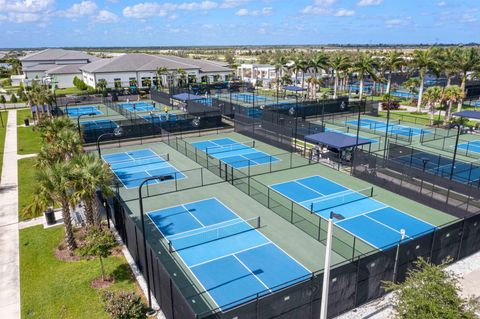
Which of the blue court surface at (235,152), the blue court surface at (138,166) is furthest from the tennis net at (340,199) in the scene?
the blue court surface at (138,166)

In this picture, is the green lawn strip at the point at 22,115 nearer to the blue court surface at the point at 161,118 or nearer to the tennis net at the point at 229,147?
the blue court surface at the point at 161,118

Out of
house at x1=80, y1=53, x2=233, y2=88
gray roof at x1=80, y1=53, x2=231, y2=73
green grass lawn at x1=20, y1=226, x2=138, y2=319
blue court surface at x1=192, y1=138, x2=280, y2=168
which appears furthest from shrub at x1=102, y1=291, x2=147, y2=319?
gray roof at x1=80, y1=53, x2=231, y2=73

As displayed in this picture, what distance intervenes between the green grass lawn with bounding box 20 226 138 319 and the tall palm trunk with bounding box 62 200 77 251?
91 centimetres

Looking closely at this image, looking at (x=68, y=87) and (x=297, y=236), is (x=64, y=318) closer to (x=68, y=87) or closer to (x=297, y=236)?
(x=297, y=236)

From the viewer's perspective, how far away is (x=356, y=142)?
2811 centimetres

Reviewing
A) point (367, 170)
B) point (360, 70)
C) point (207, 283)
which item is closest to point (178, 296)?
point (207, 283)

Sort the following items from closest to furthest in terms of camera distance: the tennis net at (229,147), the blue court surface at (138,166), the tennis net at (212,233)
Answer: the tennis net at (212,233), the blue court surface at (138,166), the tennis net at (229,147)

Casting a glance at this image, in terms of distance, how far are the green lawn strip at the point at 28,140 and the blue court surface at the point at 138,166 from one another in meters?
9.58

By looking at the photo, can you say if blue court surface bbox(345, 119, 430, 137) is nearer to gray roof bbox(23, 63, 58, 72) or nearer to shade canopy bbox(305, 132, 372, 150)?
shade canopy bbox(305, 132, 372, 150)

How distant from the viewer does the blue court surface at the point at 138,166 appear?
90.7 feet

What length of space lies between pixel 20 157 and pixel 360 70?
A: 47.1 m

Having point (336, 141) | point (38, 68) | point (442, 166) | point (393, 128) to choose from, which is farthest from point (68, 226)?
point (38, 68)

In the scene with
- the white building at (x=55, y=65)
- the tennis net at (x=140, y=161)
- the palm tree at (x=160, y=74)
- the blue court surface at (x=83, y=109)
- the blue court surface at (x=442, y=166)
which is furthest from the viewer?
the white building at (x=55, y=65)

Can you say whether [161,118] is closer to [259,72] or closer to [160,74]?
[160,74]
